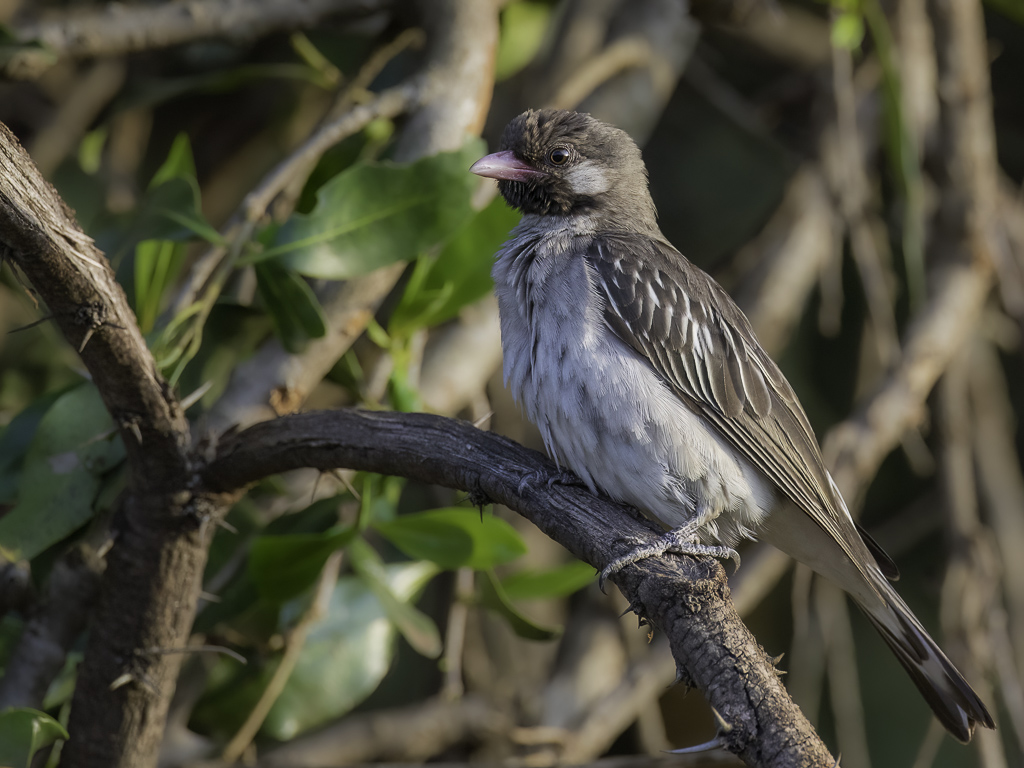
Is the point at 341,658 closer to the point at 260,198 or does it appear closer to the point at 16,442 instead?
the point at 16,442

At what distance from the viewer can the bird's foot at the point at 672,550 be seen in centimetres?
184

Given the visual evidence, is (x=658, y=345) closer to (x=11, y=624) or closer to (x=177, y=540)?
(x=177, y=540)

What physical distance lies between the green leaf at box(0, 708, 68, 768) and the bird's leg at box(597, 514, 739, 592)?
125 cm

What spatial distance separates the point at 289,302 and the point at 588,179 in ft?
3.83

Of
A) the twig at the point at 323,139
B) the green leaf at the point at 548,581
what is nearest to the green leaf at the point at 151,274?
the twig at the point at 323,139

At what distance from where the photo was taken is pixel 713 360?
9.07 ft

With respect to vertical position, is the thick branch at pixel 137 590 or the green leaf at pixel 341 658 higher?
the thick branch at pixel 137 590

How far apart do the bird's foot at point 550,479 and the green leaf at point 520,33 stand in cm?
230

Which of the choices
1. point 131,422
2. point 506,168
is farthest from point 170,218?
point 506,168

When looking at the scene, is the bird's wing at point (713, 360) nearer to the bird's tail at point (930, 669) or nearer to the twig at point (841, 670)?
the bird's tail at point (930, 669)

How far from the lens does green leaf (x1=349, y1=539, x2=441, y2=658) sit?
2.71m

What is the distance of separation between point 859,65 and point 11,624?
183 inches

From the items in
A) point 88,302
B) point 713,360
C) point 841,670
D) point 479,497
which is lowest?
point 841,670

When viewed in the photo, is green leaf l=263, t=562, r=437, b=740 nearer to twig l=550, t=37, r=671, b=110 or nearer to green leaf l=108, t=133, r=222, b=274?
green leaf l=108, t=133, r=222, b=274
